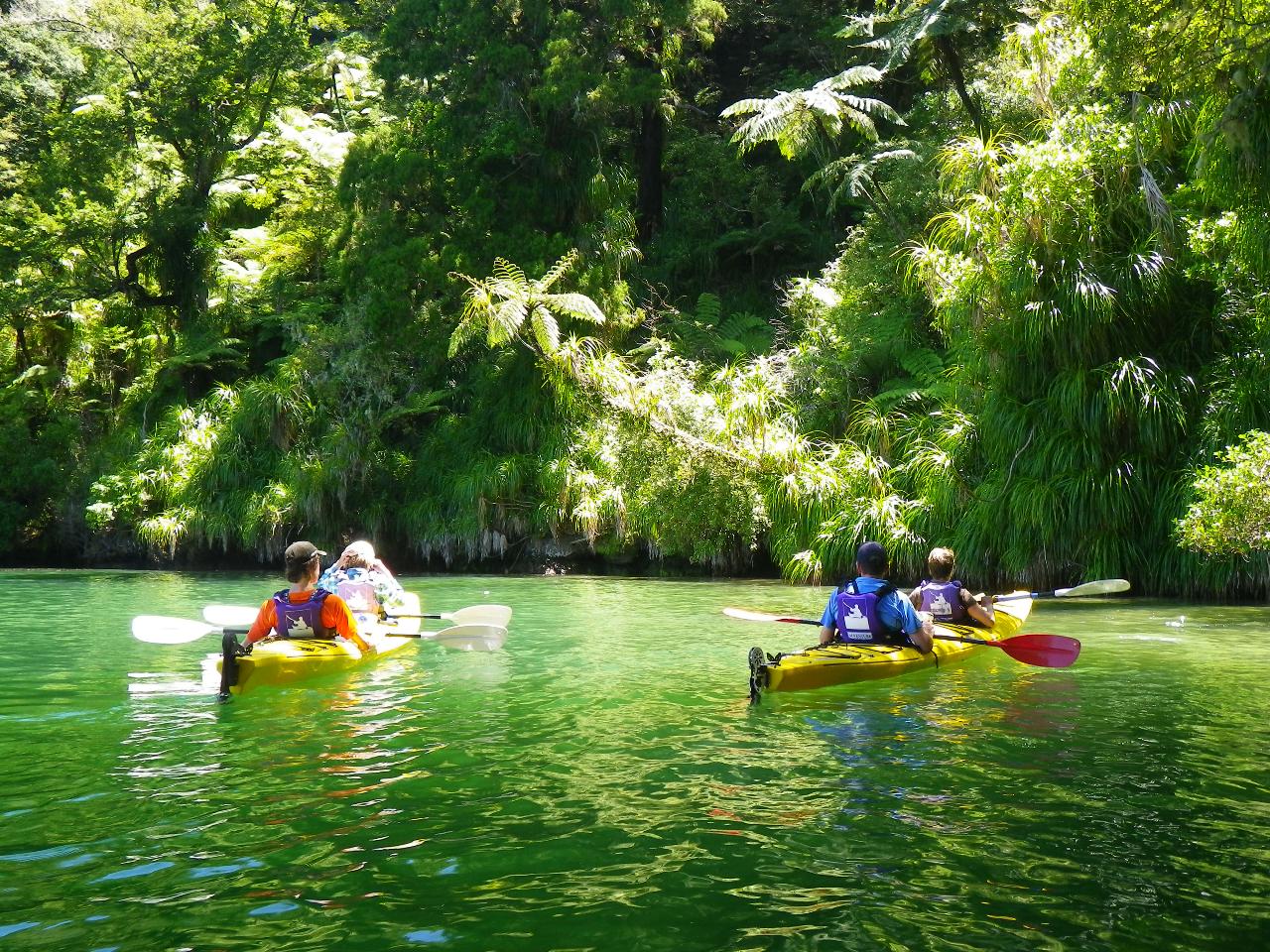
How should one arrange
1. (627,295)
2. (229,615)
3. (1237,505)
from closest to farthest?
(229,615) → (1237,505) → (627,295)

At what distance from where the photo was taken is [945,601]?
943 centimetres

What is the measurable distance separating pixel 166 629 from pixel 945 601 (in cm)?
641

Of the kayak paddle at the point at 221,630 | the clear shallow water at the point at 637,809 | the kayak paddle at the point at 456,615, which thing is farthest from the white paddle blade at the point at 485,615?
the clear shallow water at the point at 637,809

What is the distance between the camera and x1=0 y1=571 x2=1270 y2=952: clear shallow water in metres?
3.68

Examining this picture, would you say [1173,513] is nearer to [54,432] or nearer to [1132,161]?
[1132,161]

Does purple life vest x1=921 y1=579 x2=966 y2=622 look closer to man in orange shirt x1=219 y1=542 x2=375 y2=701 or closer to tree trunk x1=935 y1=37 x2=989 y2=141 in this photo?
man in orange shirt x1=219 y1=542 x2=375 y2=701

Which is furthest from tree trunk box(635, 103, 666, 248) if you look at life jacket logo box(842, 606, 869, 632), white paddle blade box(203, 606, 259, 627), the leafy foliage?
life jacket logo box(842, 606, 869, 632)

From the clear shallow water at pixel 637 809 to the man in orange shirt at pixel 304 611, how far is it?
435mm

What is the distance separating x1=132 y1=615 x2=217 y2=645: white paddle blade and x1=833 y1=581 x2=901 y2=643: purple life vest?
5.02 metres

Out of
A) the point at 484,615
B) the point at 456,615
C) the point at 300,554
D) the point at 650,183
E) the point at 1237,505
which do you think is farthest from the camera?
the point at 650,183

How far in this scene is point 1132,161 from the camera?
548 inches

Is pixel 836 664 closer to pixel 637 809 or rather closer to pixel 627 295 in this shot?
pixel 637 809

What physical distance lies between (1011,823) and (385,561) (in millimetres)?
19467

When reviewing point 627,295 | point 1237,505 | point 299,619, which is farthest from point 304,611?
point 627,295
